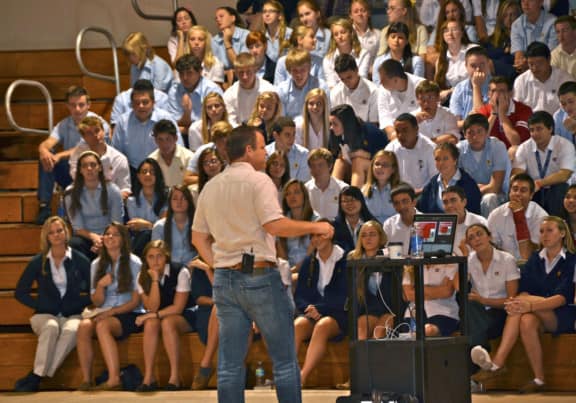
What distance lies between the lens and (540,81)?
1094 cm

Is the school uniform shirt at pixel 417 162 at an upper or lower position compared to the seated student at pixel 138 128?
lower

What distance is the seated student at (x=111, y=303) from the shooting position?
925 cm

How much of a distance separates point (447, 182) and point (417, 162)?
574mm

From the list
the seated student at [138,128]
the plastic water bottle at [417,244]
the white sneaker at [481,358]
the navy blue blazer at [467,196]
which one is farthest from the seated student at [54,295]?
the plastic water bottle at [417,244]

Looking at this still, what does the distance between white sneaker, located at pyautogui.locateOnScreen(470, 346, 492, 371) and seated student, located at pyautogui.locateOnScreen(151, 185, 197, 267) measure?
2511mm

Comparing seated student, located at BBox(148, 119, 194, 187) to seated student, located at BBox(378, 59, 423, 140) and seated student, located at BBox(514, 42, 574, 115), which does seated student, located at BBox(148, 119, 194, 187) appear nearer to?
seated student, located at BBox(378, 59, 423, 140)

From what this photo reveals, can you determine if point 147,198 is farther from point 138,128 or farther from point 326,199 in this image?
point 326,199

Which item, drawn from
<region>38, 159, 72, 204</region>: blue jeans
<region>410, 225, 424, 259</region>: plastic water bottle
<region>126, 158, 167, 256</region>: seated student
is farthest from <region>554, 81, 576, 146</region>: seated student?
<region>38, 159, 72, 204</region>: blue jeans

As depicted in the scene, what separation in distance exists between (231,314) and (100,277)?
3515 mm

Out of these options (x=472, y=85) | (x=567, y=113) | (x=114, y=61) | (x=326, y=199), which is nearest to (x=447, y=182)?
(x=326, y=199)

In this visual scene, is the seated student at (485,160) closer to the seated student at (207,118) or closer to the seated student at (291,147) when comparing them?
the seated student at (291,147)

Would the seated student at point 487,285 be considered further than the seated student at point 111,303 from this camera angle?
No

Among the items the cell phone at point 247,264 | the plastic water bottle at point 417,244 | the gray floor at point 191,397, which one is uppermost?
the plastic water bottle at point 417,244

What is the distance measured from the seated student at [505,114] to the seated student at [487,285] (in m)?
1.70
